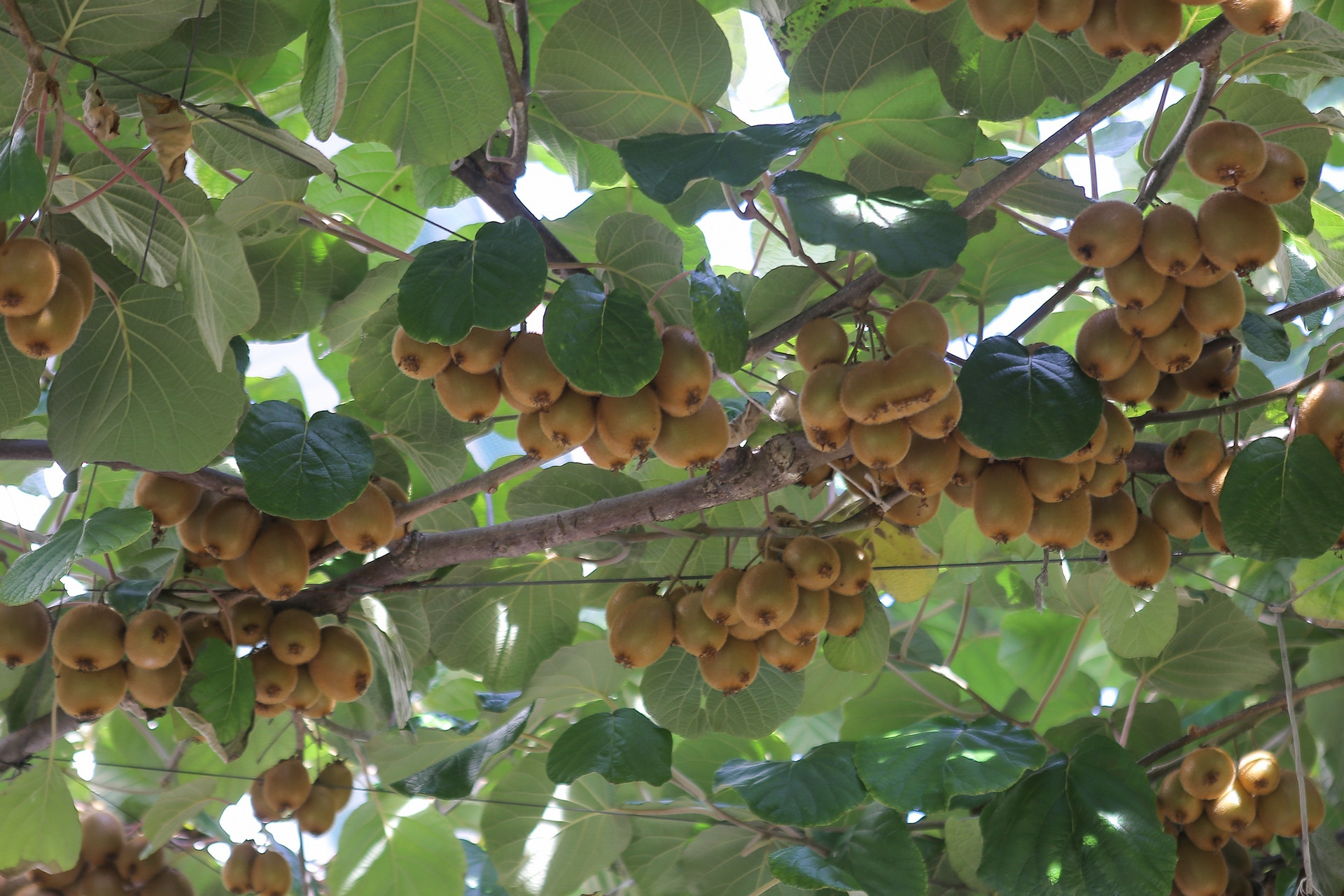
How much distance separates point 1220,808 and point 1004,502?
2.29ft

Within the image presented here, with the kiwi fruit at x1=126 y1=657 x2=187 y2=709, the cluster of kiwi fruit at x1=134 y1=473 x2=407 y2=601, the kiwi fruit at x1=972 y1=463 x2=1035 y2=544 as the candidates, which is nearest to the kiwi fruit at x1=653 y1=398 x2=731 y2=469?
the kiwi fruit at x1=972 y1=463 x2=1035 y2=544

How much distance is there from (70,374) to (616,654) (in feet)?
2.66

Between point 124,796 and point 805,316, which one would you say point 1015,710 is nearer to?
point 805,316

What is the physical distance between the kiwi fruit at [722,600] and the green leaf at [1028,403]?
43 centimetres

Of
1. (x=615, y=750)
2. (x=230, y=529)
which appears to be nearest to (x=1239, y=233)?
(x=615, y=750)

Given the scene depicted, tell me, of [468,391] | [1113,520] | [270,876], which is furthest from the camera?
[270,876]

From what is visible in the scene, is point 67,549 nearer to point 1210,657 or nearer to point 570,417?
point 570,417

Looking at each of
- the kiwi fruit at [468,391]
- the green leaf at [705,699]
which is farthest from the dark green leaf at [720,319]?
the green leaf at [705,699]

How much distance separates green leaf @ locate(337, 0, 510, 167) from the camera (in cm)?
116

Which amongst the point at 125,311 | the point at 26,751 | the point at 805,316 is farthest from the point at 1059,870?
the point at 26,751

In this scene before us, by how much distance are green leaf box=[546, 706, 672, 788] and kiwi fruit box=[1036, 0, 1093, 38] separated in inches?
40.8

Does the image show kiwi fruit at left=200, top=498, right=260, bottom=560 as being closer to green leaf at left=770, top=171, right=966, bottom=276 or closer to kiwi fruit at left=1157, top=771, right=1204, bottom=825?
green leaf at left=770, top=171, right=966, bottom=276

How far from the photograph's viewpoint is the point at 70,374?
4.19 feet

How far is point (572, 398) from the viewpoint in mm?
1093
